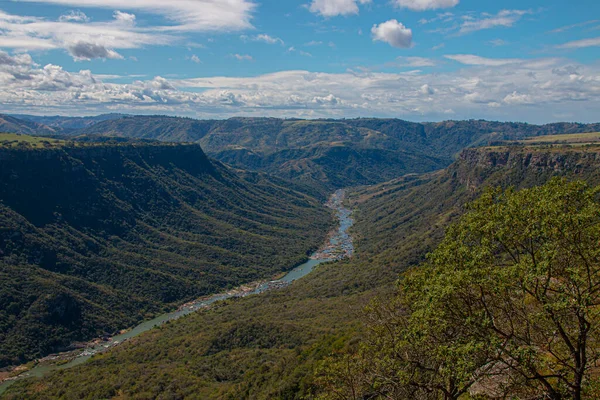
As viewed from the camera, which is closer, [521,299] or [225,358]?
[521,299]

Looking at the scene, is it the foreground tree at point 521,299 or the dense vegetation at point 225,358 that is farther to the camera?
the dense vegetation at point 225,358

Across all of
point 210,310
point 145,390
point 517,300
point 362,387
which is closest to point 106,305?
point 210,310

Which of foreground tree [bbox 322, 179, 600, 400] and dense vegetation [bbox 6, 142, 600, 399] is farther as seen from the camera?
dense vegetation [bbox 6, 142, 600, 399]

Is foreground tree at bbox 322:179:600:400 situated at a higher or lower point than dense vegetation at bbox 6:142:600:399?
higher

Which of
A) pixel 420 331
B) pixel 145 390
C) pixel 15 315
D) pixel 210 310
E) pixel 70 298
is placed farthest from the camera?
pixel 210 310

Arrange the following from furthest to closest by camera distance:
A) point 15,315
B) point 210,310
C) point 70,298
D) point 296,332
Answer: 1. point 210,310
2. point 70,298
3. point 15,315
4. point 296,332

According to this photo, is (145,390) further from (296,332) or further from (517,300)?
(517,300)

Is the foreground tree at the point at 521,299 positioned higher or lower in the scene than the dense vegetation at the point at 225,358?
higher

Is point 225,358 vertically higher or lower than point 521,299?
lower
